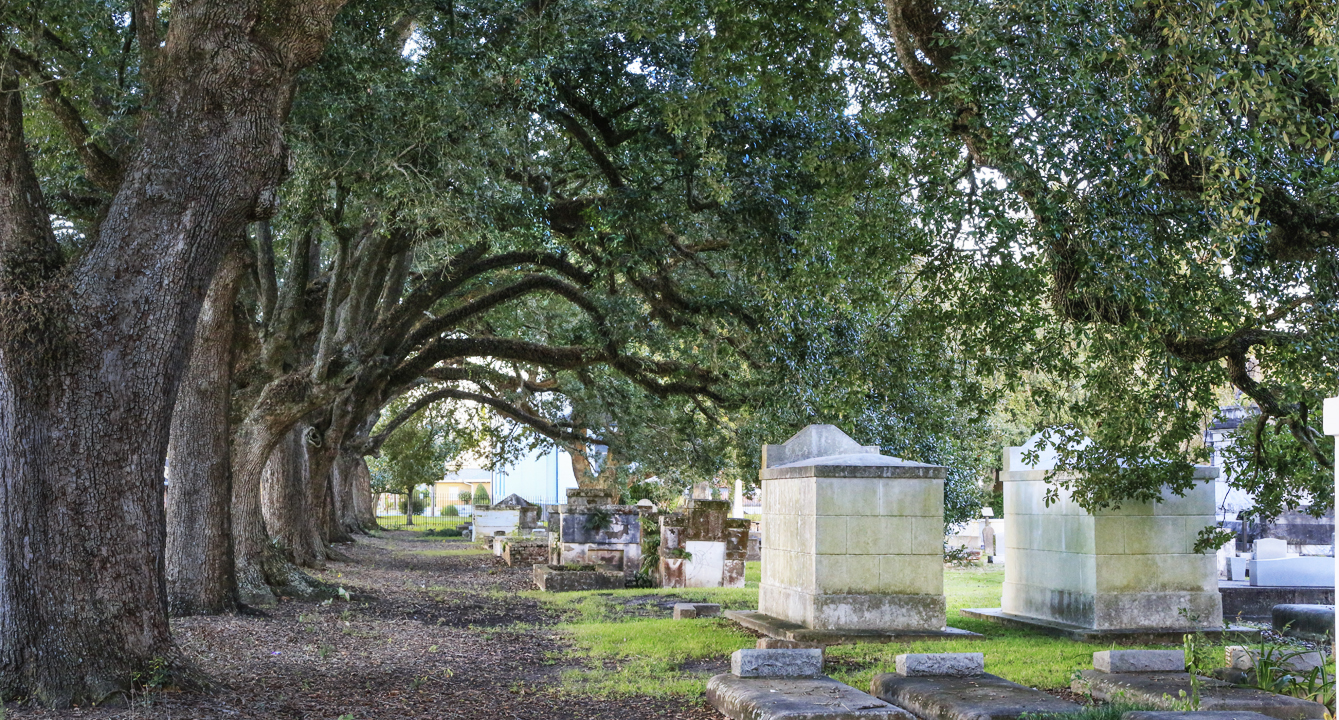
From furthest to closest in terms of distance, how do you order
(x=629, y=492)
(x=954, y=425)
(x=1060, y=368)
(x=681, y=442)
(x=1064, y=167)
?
(x=629, y=492) < (x=681, y=442) < (x=954, y=425) < (x=1060, y=368) < (x=1064, y=167)

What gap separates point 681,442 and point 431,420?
12.2m

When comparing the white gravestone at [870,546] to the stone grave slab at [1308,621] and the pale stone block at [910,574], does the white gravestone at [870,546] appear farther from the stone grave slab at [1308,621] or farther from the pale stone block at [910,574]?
the stone grave slab at [1308,621]

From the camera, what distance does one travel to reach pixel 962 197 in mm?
7559

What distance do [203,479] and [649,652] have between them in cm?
503

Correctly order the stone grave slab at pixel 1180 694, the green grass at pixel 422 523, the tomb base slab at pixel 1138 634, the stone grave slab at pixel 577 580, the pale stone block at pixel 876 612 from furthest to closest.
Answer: the green grass at pixel 422 523
the stone grave slab at pixel 577 580
the pale stone block at pixel 876 612
the tomb base slab at pixel 1138 634
the stone grave slab at pixel 1180 694

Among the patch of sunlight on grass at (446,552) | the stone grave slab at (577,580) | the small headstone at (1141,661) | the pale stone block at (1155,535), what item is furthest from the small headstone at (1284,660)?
the patch of sunlight on grass at (446,552)

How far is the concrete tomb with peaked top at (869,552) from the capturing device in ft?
32.3

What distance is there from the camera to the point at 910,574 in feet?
33.0

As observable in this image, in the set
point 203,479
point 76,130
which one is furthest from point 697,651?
point 76,130

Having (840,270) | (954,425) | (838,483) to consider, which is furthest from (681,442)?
(840,270)

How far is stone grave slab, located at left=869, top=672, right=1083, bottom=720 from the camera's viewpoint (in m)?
5.84

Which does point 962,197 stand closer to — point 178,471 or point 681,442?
point 178,471

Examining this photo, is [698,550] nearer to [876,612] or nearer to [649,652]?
[876,612]

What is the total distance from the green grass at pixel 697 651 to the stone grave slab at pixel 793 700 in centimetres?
77
